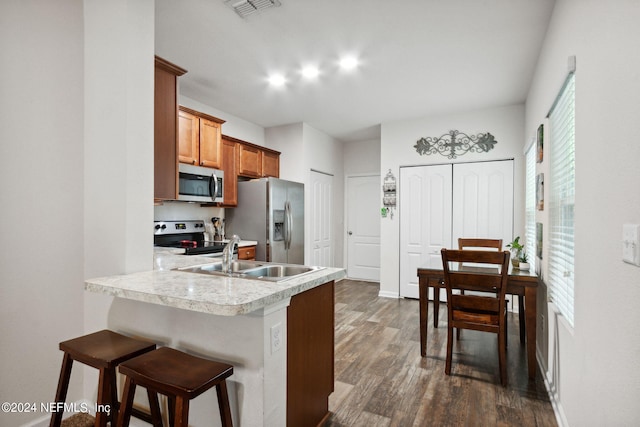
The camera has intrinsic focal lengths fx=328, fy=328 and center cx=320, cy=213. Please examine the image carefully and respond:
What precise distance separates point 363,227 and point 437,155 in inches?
83.7

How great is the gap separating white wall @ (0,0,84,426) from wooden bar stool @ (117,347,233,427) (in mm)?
933

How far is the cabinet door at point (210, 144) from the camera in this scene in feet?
12.1

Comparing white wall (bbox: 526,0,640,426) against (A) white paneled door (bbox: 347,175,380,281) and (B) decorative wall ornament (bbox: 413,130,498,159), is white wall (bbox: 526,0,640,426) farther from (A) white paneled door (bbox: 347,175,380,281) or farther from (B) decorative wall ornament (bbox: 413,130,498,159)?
(A) white paneled door (bbox: 347,175,380,281)

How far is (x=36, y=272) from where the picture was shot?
183 cm

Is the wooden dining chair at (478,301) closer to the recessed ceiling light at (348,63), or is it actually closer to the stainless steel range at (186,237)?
the recessed ceiling light at (348,63)

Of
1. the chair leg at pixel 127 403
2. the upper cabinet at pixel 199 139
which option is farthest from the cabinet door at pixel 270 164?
the chair leg at pixel 127 403

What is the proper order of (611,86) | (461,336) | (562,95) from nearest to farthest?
(611,86) < (562,95) < (461,336)

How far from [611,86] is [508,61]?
2208 millimetres

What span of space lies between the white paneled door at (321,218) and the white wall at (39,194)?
11.9 feet

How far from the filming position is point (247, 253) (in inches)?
162

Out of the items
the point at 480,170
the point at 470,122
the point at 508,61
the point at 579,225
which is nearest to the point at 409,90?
the point at 508,61

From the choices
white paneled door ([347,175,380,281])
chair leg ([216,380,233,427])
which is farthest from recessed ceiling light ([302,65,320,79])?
white paneled door ([347,175,380,281])

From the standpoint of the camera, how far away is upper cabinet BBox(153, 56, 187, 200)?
2303 mm

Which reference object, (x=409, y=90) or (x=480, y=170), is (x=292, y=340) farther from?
(x=480, y=170)
